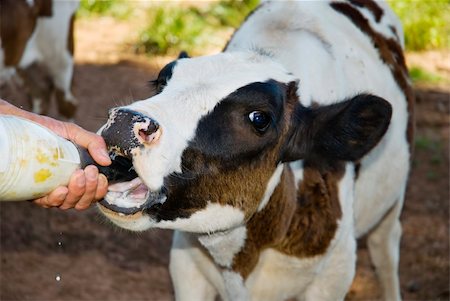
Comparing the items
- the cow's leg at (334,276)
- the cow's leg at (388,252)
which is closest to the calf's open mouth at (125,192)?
the cow's leg at (334,276)

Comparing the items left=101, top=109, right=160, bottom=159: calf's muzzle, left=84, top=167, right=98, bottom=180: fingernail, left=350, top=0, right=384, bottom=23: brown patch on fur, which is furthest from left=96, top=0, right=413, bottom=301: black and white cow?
left=350, top=0, right=384, bottom=23: brown patch on fur

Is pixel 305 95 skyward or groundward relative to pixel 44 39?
skyward

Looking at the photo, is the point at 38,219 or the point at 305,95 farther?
the point at 38,219

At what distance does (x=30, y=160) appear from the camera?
322cm

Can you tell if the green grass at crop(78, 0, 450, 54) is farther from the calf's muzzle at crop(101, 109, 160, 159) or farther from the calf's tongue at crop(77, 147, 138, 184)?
the calf's muzzle at crop(101, 109, 160, 159)

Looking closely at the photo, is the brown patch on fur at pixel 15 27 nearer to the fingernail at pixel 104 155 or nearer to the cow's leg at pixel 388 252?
the cow's leg at pixel 388 252

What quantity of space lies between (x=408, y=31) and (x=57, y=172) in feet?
28.3

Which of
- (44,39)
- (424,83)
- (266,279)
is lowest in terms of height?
(424,83)

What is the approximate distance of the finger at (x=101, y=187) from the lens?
3.47 meters

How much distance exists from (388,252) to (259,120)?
275 centimetres

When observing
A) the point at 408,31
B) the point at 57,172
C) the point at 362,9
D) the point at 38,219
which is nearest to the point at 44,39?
the point at 38,219

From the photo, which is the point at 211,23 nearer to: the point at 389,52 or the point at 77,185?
the point at 389,52

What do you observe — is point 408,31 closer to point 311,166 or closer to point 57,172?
point 311,166

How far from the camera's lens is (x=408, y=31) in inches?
448
